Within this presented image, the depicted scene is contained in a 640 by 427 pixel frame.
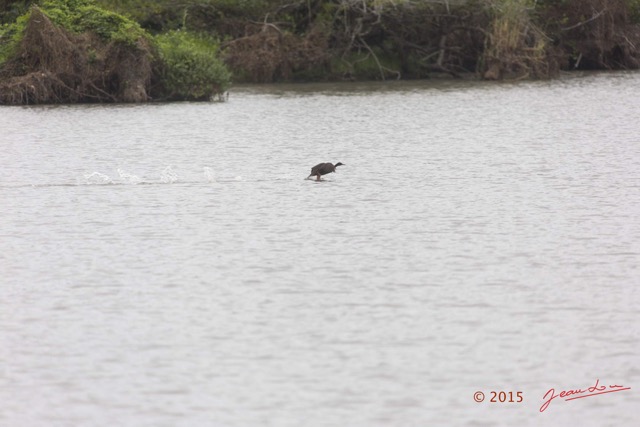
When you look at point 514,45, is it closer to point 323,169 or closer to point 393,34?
point 393,34

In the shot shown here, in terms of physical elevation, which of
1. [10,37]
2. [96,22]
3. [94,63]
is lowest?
[94,63]

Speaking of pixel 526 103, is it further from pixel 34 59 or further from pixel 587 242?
pixel 587 242

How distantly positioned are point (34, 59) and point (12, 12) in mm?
10210

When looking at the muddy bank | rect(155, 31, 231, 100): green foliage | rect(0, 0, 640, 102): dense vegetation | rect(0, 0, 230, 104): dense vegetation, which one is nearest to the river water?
the muddy bank

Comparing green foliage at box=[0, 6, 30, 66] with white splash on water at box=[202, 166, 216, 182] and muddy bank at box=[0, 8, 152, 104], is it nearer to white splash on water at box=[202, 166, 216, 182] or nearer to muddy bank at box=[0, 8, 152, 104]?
muddy bank at box=[0, 8, 152, 104]

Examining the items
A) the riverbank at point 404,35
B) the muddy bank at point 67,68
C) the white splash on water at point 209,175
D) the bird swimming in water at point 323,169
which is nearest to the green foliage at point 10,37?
the muddy bank at point 67,68

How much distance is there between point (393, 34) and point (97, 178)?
30.6m

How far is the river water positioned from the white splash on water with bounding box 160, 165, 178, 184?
0.13 ft

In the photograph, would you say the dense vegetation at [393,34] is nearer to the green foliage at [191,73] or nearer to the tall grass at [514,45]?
the tall grass at [514,45]

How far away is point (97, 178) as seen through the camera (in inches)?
900

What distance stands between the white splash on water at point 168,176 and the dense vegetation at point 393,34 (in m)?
22.7

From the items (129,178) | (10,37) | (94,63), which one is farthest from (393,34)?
(129,178)

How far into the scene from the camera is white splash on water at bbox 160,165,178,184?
2238 centimetres

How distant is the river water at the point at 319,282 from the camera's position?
973 cm
